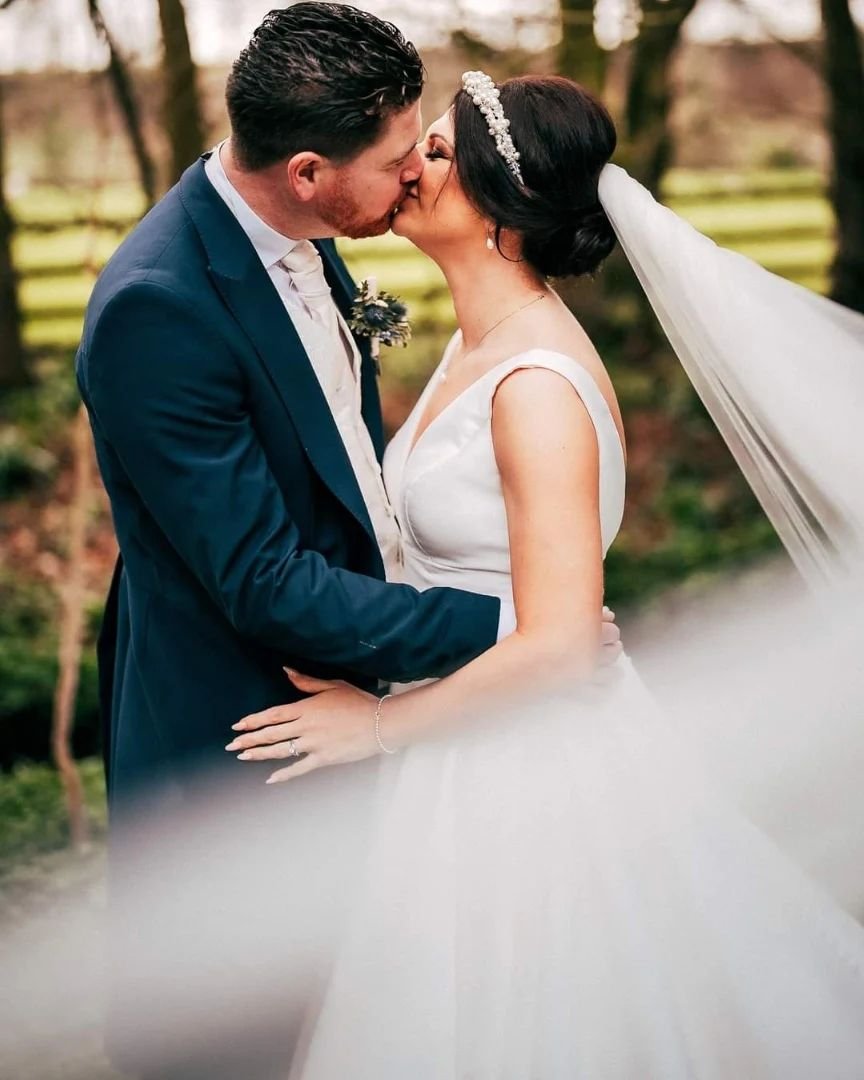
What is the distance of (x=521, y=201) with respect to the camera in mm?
2268

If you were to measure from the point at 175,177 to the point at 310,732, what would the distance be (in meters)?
4.04

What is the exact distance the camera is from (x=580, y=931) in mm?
2215

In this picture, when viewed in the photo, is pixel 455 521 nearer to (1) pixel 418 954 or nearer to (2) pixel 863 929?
(1) pixel 418 954

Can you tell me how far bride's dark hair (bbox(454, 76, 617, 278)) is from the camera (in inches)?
88.6

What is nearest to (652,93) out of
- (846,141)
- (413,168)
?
(846,141)

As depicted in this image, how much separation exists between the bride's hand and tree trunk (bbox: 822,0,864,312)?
5.95 metres

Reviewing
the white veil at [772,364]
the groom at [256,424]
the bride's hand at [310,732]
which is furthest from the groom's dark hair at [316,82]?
the bride's hand at [310,732]

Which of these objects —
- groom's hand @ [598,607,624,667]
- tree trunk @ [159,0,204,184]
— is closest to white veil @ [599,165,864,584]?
groom's hand @ [598,607,624,667]

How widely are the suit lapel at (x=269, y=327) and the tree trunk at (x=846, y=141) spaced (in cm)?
575

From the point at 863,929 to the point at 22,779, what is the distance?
10.1 ft

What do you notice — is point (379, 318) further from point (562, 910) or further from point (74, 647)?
point (74, 647)

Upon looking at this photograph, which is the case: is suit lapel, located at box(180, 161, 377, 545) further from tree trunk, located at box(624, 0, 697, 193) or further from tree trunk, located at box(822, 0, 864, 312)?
tree trunk, located at box(822, 0, 864, 312)

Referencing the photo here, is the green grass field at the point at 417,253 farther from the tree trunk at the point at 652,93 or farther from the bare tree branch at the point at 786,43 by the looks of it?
the bare tree branch at the point at 786,43

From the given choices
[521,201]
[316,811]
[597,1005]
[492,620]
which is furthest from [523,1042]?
[521,201]
